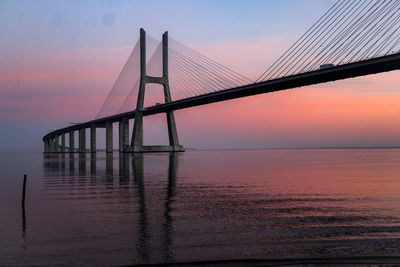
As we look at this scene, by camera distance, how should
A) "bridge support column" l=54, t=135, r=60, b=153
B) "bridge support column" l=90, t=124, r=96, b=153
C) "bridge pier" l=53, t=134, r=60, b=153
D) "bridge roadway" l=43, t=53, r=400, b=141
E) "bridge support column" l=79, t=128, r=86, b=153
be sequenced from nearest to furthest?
"bridge roadway" l=43, t=53, r=400, b=141, "bridge support column" l=90, t=124, r=96, b=153, "bridge support column" l=79, t=128, r=86, b=153, "bridge pier" l=53, t=134, r=60, b=153, "bridge support column" l=54, t=135, r=60, b=153

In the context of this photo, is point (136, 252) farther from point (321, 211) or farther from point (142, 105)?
point (142, 105)

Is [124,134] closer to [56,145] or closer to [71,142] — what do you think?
[71,142]

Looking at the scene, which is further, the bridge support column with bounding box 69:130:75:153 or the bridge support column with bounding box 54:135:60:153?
the bridge support column with bounding box 54:135:60:153

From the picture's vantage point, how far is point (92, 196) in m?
22.4

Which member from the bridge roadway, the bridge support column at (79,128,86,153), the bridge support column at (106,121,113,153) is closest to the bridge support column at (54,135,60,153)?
the bridge support column at (79,128,86,153)

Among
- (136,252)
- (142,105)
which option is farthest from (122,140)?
(136,252)

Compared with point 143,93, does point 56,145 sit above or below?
below

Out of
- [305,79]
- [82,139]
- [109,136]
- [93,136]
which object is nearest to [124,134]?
[109,136]

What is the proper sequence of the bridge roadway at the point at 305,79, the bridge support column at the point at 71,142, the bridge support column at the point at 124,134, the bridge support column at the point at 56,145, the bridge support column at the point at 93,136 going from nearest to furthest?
the bridge roadway at the point at 305,79
the bridge support column at the point at 124,134
the bridge support column at the point at 93,136
the bridge support column at the point at 71,142
the bridge support column at the point at 56,145

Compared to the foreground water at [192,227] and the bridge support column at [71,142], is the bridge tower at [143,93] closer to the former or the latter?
the bridge support column at [71,142]

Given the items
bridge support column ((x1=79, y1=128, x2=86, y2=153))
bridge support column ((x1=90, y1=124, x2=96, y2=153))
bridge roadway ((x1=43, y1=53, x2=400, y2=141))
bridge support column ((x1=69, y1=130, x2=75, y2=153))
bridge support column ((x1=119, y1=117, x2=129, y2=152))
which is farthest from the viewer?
bridge support column ((x1=69, y1=130, x2=75, y2=153))

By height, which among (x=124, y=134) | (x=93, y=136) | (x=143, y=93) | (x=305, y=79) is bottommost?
(x=124, y=134)

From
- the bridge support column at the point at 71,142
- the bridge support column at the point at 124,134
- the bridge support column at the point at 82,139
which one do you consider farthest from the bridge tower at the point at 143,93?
the bridge support column at the point at 71,142

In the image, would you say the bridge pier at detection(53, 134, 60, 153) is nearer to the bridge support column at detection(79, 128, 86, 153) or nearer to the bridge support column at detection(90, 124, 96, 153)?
the bridge support column at detection(79, 128, 86, 153)
